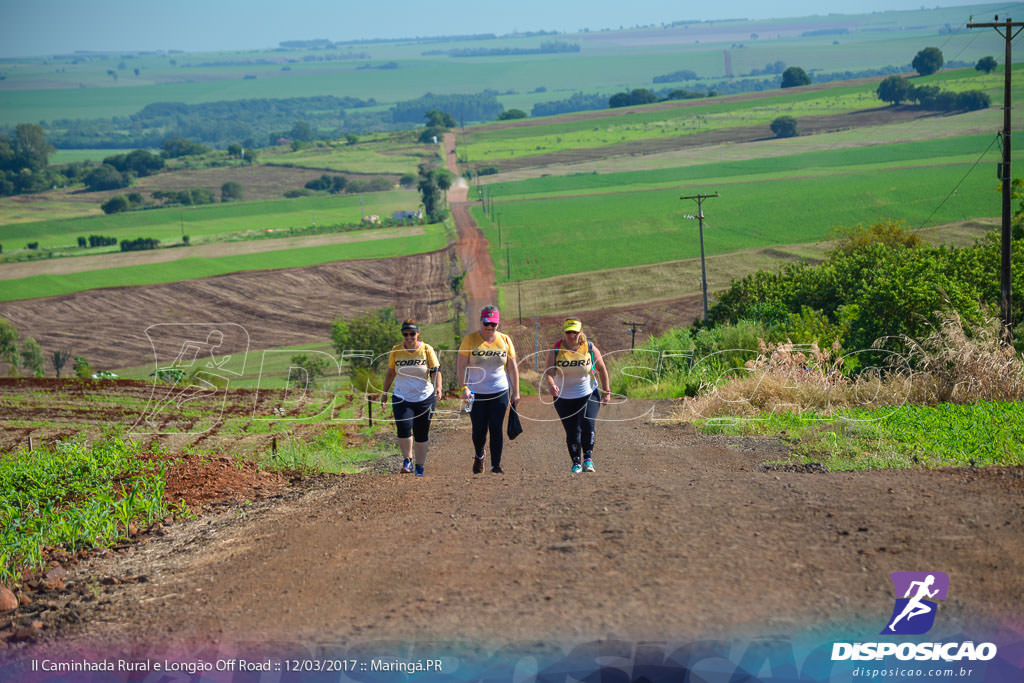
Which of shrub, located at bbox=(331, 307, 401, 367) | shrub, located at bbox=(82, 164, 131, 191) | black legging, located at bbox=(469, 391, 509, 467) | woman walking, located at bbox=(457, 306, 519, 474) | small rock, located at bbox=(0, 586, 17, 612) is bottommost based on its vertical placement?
shrub, located at bbox=(331, 307, 401, 367)

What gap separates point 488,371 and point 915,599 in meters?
5.27

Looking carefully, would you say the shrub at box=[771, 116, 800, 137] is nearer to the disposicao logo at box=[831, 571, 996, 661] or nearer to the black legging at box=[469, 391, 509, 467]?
the black legging at box=[469, 391, 509, 467]

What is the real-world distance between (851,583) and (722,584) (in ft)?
3.17

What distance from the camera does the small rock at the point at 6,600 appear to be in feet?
25.1

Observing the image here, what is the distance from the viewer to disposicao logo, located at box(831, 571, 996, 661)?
6.20 meters

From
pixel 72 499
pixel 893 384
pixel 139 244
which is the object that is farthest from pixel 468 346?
pixel 139 244

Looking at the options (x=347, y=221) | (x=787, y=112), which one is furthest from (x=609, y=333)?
(x=787, y=112)

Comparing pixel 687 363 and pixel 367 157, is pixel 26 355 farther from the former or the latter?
pixel 367 157

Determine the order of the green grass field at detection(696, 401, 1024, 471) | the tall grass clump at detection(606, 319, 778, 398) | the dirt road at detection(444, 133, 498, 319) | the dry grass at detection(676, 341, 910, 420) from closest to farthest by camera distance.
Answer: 1. the green grass field at detection(696, 401, 1024, 471)
2. the dry grass at detection(676, 341, 910, 420)
3. the tall grass clump at detection(606, 319, 778, 398)
4. the dirt road at detection(444, 133, 498, 319)

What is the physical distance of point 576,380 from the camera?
420 inches

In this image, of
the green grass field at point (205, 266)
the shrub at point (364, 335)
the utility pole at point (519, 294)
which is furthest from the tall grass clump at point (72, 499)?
the green grass field at point (205, 266)

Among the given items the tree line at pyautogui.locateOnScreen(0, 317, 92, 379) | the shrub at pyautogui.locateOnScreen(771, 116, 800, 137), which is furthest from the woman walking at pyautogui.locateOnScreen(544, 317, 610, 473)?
the shrub at pyautogui.locateOnScreen(771, 116, 800, 137)

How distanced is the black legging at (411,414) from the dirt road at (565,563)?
1008 millimetres

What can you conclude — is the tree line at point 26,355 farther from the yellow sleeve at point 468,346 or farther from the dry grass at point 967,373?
the yellow sleeve at point 468,346
